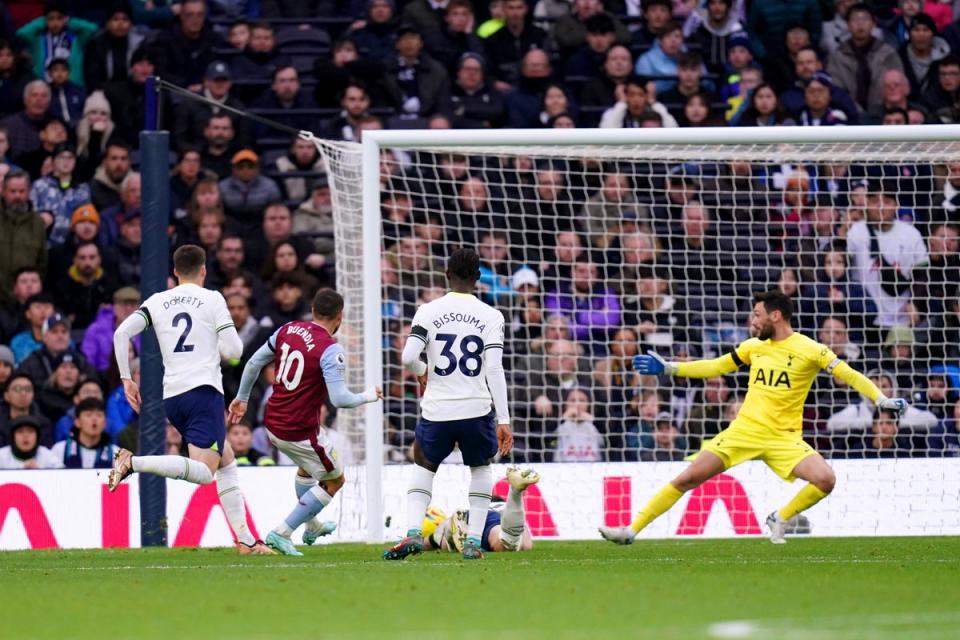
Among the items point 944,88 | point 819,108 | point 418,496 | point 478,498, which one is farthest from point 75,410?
point 944,88

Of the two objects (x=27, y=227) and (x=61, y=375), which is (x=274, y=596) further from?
(x=27, y=227)

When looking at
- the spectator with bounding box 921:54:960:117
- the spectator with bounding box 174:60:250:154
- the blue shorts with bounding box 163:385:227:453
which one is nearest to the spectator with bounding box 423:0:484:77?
the spectator with bounding box 174:60:250:154

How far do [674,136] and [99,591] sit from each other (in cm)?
598

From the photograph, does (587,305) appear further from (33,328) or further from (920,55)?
→ (920,55)

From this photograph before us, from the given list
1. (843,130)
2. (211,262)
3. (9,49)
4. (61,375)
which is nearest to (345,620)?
(843,130)

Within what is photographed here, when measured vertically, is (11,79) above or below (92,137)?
above

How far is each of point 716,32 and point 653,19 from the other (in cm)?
77

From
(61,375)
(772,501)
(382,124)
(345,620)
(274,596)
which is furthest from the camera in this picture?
(382,124)

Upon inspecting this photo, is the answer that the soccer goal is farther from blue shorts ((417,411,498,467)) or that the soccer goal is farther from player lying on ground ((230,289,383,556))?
blue shorts ((417,411,498,467))

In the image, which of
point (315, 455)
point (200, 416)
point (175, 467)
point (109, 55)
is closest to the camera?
point (175, 467)

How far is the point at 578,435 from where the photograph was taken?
13758mm

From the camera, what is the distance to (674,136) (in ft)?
38.9

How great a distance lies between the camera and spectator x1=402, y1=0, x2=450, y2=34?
18109 millimetres

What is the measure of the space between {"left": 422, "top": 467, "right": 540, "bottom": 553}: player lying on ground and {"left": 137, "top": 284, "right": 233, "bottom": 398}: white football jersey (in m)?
1.88
